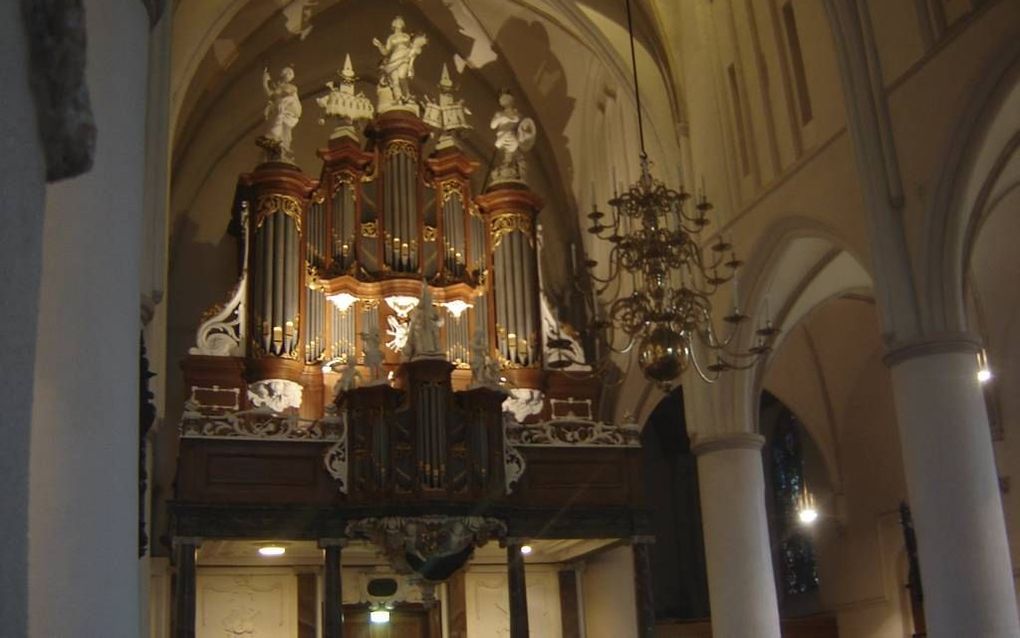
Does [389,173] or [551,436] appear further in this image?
[389,173]

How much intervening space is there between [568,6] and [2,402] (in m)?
15.7

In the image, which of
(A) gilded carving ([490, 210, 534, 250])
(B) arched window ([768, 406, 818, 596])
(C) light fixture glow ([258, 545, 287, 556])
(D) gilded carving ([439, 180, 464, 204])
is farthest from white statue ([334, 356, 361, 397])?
(B) arched window ([768, 406, 818, 596])

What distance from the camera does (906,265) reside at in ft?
35.5

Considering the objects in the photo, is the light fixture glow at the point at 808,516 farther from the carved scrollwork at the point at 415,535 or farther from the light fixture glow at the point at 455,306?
the carved scrollwork at the point at 415,535

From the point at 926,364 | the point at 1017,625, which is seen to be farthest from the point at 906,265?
the point at 1017,625

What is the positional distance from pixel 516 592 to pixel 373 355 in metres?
3.26

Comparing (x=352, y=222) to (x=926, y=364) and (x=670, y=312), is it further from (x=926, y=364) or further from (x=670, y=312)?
(x=926, y=364)

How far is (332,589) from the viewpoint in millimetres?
12867

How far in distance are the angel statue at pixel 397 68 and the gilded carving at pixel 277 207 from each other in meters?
1.97

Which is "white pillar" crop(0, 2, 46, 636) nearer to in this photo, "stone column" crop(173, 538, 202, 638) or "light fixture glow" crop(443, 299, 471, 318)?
"stone column" crop(173, 538, 202, 638)

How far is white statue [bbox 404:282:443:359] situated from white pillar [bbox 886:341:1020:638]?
555 centimetres

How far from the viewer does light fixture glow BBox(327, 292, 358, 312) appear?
15.6 meters

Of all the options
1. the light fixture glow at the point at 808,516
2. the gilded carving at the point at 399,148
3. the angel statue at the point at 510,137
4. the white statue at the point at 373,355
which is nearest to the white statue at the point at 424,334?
the white statue at the point at 373,355

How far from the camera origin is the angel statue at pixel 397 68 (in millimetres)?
16984
